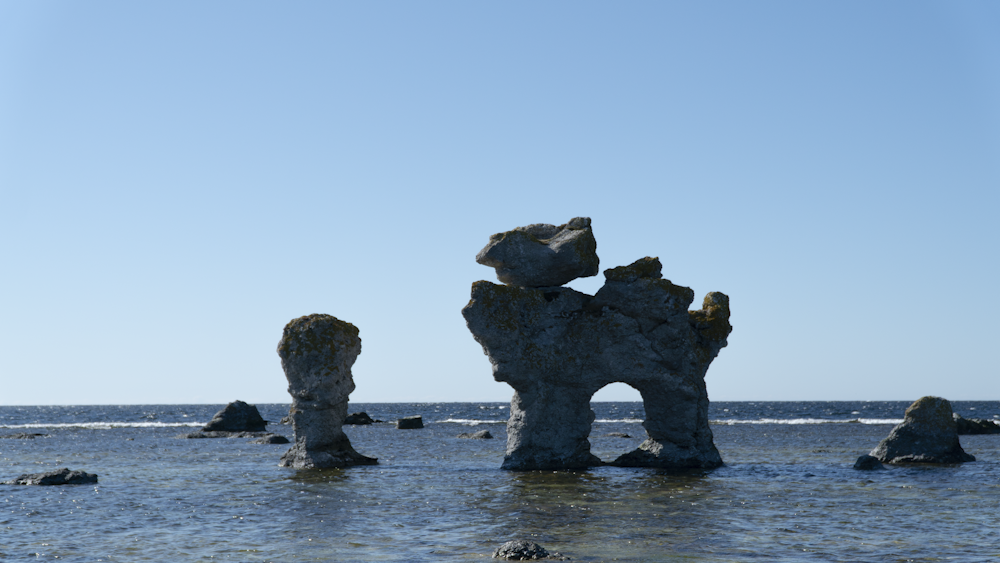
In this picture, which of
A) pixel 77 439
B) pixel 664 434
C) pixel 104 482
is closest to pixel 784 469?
pixel 664 434

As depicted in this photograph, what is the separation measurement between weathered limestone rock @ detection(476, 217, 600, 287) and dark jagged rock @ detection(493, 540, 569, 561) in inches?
743

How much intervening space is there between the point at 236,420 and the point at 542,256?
164 ft

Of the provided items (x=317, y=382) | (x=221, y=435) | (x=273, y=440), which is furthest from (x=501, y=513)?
(x=221, y=435)

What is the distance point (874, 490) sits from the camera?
28.5 metres

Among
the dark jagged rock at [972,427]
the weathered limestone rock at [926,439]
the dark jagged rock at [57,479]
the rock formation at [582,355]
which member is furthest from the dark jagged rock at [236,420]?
the dark jagged rock at [972,427]

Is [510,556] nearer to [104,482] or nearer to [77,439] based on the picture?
[104,482]

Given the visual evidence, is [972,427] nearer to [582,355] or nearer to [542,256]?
[582,355]

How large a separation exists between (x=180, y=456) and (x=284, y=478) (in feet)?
56.8

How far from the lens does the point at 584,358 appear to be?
35.0m

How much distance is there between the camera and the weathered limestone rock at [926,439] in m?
37.6

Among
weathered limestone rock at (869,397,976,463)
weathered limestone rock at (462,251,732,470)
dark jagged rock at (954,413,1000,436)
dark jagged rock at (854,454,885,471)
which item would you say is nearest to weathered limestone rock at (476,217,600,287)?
weathered limestone rock at (462,251,732,470)

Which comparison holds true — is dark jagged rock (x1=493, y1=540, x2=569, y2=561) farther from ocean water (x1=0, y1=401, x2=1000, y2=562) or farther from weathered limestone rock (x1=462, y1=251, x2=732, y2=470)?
weathered limestone rock (x1=462, y1=251, x2=732, y2=470)

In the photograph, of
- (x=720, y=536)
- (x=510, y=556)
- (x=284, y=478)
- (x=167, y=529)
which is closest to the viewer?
(x=510, y=556)

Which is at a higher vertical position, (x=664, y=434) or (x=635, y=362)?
(x=635, y=362)
